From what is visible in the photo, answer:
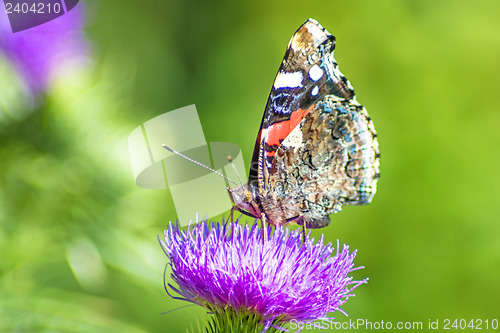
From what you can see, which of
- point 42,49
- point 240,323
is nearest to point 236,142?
point 42,49

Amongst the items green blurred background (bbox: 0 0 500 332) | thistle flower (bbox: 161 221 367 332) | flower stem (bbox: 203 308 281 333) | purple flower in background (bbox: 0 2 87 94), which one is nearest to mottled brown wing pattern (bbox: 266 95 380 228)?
thistle flower (bbox: 161 221 367 332)

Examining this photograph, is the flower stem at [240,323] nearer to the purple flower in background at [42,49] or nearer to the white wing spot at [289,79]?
the white wing spot at [289,79]

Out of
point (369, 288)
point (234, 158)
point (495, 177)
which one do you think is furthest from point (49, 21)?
point (495, 177)

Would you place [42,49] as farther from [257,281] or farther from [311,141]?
[257,281]

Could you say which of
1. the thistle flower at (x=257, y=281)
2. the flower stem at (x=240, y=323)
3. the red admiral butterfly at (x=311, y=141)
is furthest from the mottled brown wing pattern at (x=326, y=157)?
the flower stem at (x=240, y=323)

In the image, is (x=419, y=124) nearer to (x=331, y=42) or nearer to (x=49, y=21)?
(x=331, y=42)

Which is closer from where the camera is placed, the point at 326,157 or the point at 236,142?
the point at 326,157
